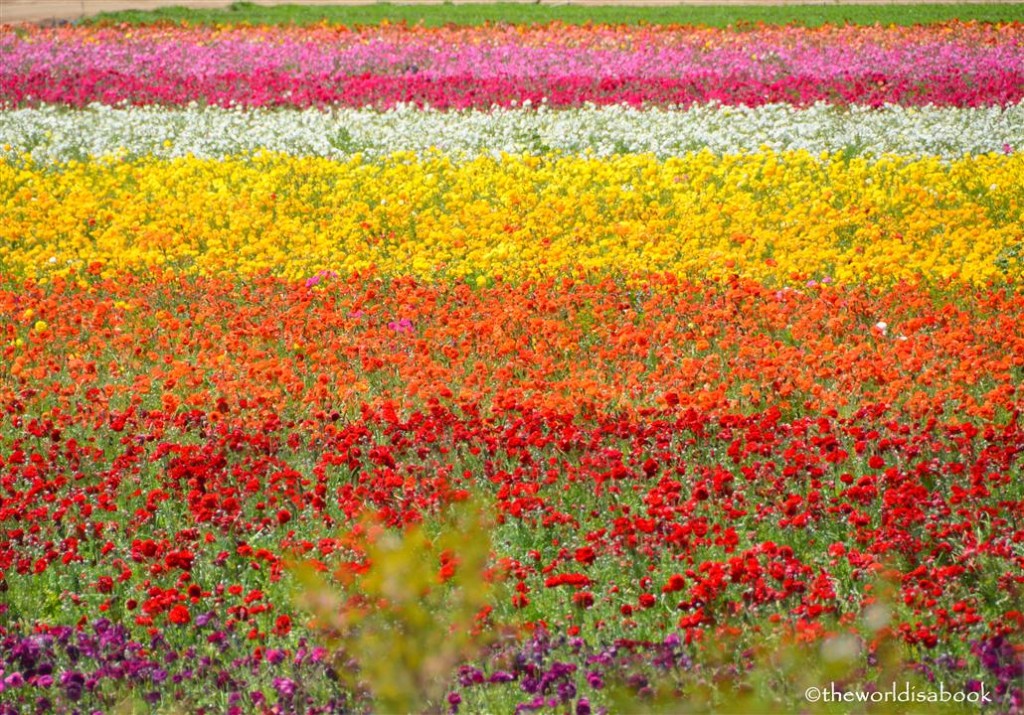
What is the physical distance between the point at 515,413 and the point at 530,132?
8.89 meters

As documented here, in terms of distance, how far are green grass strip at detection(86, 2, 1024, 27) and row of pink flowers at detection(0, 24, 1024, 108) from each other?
221 centimetres

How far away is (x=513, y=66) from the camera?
22.3 m

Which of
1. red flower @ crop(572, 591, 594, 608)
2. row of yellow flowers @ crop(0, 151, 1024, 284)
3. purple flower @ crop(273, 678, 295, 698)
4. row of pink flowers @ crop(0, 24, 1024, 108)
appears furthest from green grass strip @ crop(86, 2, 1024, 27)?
purple flower @ crop(273, 678, 295, 698)

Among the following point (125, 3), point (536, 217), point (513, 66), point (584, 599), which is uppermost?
point (584, 599)

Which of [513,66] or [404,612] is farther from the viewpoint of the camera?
[513,66]

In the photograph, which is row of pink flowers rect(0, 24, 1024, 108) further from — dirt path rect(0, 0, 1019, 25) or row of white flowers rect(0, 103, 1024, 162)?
dirt path rect(0, 0, 1019, 25)

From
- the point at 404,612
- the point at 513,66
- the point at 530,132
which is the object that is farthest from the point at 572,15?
the point at 404,612

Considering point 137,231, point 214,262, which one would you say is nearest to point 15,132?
point 137,231

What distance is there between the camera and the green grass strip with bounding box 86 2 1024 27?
1171 inches

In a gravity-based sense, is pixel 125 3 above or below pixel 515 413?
below

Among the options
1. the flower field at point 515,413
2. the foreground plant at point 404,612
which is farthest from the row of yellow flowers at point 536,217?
the foreground plant at point 404,612

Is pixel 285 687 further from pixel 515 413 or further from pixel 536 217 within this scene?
pixel 536 217

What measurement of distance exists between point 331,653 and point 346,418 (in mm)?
2892

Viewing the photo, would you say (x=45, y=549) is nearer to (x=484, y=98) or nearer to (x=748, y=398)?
(x=748, y=398)
